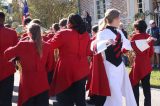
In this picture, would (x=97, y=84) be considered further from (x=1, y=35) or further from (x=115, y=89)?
(x=1, y=35)

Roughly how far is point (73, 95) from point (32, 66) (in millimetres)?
1221

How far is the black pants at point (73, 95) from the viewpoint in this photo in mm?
8086

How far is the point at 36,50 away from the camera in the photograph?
7191 mm

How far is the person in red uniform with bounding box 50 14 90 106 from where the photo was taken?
310 inches

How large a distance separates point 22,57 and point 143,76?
277cm

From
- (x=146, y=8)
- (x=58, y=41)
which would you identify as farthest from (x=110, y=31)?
(x=146, y=8)

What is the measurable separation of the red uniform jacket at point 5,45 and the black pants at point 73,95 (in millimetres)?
1020

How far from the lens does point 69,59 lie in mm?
7996

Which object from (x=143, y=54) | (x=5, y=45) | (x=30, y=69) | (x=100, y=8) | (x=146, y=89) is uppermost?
(x=100, y=8)

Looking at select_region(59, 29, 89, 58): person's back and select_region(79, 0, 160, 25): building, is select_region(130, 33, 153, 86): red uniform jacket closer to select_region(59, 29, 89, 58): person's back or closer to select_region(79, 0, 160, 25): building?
select_region(59, 29, 89, 58): person's back

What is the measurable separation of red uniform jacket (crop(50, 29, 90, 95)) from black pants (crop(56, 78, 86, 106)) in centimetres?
9

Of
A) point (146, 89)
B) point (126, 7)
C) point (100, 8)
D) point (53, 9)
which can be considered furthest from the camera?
point (53, 9)

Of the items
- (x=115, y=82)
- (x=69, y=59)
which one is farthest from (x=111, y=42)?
(x=69, y=59)

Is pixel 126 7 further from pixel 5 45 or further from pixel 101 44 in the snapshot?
pixel 101 44
